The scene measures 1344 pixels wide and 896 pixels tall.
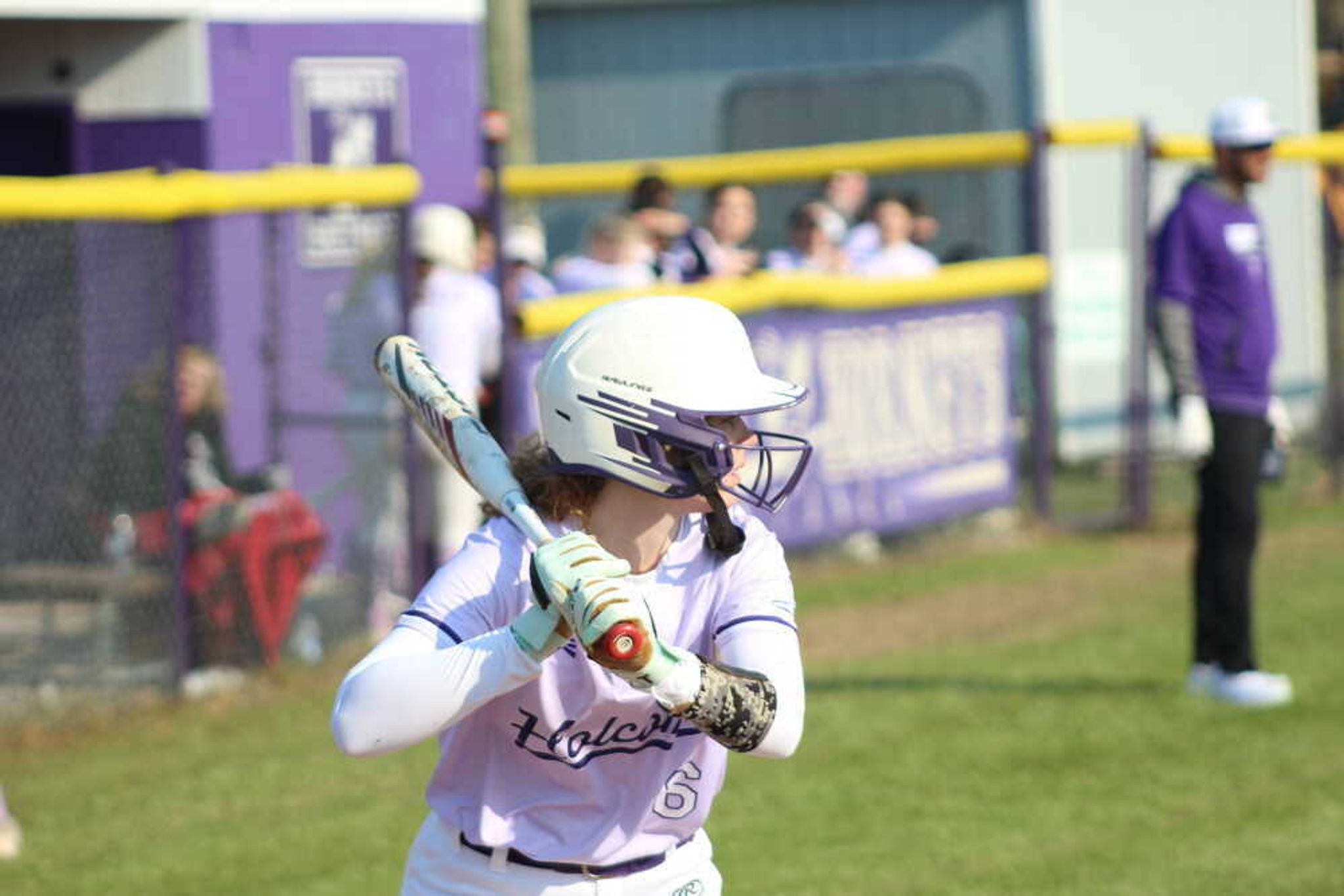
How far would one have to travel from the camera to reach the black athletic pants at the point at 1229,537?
830 centimetres

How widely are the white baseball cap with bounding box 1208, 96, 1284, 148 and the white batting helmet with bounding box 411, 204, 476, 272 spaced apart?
11.1 ft

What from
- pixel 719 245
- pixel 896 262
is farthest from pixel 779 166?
pixel 719 245

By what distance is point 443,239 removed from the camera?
9789 millimetres

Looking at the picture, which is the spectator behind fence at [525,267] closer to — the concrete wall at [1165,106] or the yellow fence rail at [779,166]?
the yellow fence rail at [779,166]

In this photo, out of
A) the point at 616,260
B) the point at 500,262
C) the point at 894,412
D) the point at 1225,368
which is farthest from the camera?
the point at 894,412

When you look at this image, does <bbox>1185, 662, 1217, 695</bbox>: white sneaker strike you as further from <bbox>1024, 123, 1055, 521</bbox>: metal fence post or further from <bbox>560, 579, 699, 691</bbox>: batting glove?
<bbox>560, 579, 699, 691</bbox>: batting glove

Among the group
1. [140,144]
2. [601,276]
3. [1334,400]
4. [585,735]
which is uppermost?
[140,144]

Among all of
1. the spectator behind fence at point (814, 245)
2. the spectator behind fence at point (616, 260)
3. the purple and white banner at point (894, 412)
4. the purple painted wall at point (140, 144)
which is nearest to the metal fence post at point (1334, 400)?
the purple and white banner at point (894, 412)

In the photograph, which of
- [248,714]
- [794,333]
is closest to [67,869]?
[248,714]

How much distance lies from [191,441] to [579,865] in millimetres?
5551

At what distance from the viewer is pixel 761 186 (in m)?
15.0

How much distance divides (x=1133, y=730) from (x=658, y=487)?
5074 millimetres

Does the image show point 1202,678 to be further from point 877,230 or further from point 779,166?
point 779,166

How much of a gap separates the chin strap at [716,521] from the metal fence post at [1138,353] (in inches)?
365
